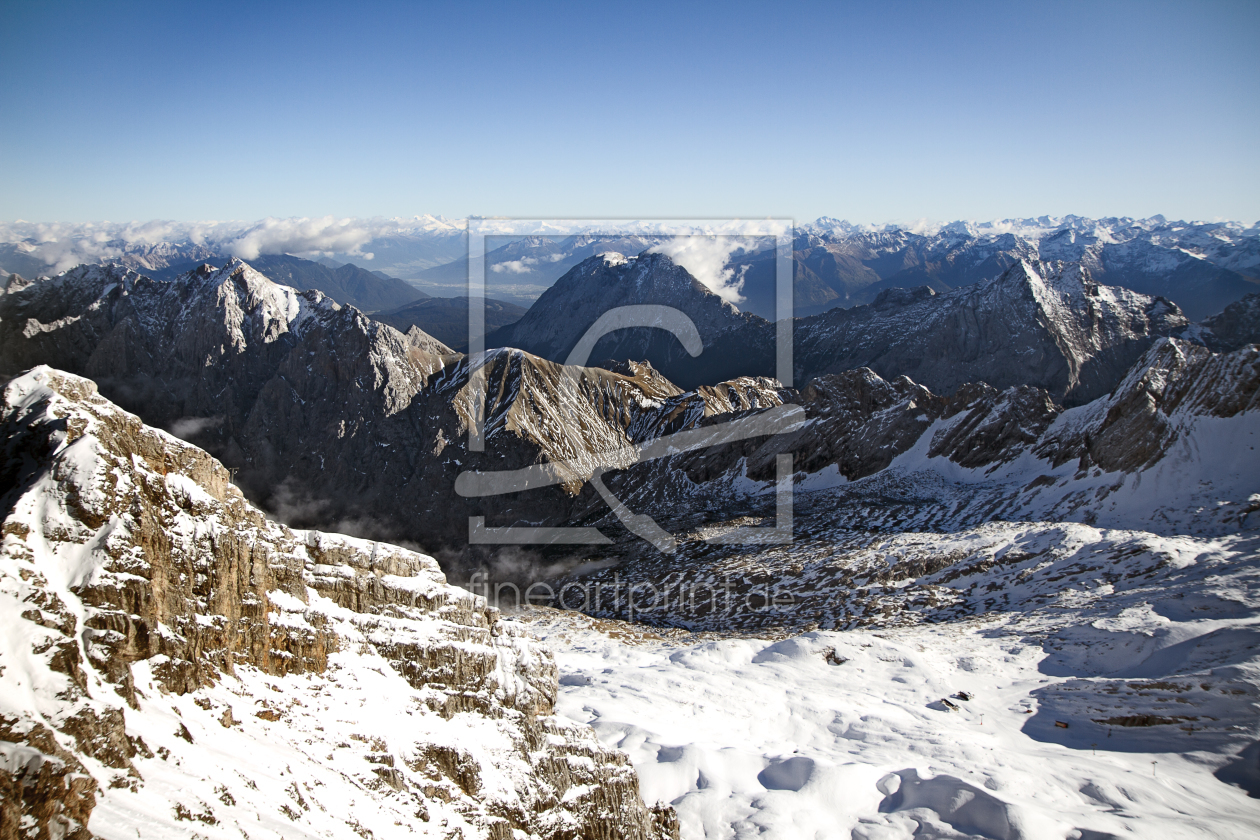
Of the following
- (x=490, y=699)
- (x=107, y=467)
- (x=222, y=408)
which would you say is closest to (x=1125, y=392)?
(x=490, y=699)

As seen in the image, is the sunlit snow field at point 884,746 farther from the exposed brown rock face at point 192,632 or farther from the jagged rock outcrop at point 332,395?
the jagged rock outcrop at point 332,395

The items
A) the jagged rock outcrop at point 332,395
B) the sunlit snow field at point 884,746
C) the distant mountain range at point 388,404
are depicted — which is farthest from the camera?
the jagged rock outcrop at point 332,395

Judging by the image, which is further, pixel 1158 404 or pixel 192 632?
pixel 1158 404

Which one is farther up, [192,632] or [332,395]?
[192,632]

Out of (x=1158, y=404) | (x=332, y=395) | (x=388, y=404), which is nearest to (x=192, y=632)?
(x=1158, y=404)

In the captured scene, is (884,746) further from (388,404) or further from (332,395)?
(332,395)

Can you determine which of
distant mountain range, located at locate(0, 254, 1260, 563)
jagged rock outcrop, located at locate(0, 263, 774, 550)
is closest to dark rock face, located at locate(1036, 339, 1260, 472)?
distant mountain range, located at locate(0, 254, 1260, 563)

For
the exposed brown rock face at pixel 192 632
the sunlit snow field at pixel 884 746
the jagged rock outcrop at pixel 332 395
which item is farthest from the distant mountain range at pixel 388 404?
the exposed brown rock face at pixel 192 632

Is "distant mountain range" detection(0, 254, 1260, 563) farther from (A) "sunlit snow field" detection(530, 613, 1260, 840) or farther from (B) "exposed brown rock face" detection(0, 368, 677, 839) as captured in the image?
(B) "exposed brown rock face" detection(0, 368, 677, 839)
